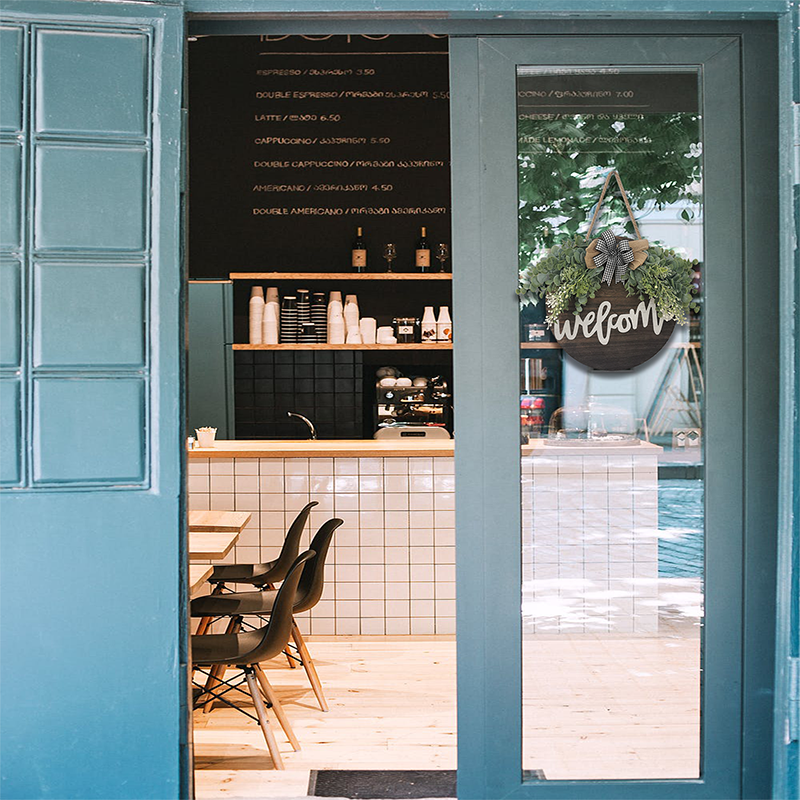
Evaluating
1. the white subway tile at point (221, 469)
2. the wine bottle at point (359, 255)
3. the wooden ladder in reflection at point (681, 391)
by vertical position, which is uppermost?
the wine bottle at point (359, 255)

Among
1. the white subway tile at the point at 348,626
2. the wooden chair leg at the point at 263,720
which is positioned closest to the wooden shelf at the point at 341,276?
the white subway tile at the point at 348,626

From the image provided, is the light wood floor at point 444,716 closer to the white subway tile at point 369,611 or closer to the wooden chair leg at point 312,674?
the wooden chair leg at point 312,674

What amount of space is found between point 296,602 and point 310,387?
12.9ft

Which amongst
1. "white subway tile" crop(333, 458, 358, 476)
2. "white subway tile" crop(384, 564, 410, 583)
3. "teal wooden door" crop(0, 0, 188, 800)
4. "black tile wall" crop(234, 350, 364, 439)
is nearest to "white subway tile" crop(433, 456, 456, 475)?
"white subway tile" crop(333, 458, 358, 476)

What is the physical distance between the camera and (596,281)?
9.61 feet

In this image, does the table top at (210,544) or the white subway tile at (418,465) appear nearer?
the table top at (210,544)

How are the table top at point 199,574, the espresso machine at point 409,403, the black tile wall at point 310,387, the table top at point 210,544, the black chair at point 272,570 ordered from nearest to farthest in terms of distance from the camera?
1. the table top at point 199,574
2. the table top at point 210,544
3. the black chair at point 272,570
4. the espresso machine at point 409,403
5. the black tile wall at point 310,387

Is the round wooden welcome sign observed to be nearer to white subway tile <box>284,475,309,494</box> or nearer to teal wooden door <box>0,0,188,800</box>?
teal wooden door <box>0,0,188,800</box>

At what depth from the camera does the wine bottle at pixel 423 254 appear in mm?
7791

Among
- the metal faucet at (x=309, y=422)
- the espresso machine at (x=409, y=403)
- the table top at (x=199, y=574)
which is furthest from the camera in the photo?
the espresso machine at (x=409, y=403)

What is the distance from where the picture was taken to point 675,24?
287cm

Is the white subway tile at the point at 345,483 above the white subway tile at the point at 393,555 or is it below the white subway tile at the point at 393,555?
above

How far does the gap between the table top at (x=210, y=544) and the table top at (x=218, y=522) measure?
42 mm

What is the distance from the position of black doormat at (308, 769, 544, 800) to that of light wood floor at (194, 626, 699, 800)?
6 centimetres
